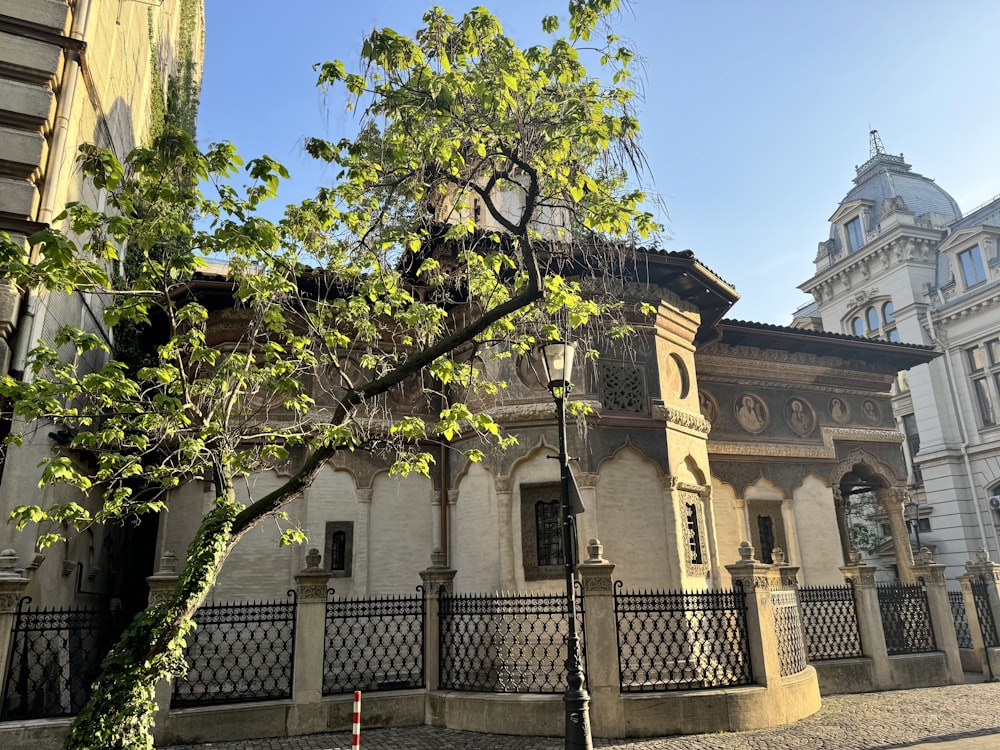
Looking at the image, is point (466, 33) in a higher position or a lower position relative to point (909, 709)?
higher

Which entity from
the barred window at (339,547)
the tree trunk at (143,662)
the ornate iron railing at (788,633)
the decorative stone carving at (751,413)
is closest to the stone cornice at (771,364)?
the decorative stone carving at (751,413)

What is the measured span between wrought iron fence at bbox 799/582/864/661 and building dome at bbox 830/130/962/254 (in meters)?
24.6

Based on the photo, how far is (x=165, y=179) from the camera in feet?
23.3

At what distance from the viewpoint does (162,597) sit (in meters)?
9.06

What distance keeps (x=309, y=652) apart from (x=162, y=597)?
2076mm

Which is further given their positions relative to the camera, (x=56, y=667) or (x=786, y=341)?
(x=786, y=341)

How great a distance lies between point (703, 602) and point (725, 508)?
6250 millimetres

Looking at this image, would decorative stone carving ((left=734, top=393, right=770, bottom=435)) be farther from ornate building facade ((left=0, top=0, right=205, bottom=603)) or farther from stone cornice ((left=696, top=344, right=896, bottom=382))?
ornate building facade ((left=0, top=0, right=205, bottom=603))

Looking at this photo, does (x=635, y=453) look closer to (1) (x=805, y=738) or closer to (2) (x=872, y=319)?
(1) (x=805, y=738)

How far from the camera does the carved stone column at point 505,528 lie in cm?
1188

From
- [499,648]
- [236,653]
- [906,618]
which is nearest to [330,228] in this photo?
[499,648]

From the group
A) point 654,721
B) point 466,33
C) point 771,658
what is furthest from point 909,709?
point 466,33

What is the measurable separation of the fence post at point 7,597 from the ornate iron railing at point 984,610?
1647cm

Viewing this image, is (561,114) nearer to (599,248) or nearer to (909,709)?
(599,248)
